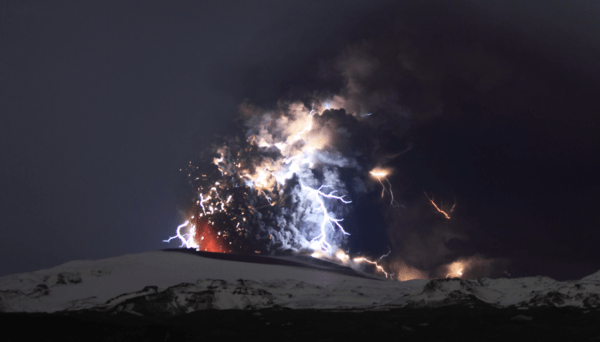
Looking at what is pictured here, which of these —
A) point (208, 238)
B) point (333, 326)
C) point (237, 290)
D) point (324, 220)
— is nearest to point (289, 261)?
point (324, 220)

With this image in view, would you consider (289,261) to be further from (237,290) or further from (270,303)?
(270,303)

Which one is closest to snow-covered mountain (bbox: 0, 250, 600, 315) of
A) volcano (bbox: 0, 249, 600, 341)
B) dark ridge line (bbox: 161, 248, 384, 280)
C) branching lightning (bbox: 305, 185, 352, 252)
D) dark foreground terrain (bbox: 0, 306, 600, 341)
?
volcano (bbox: 0, 249, 600, 341)

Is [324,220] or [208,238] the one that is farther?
[208,238]

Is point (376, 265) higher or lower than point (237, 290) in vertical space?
higher

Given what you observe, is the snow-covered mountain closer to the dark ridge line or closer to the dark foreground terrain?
the dark foreground terrain

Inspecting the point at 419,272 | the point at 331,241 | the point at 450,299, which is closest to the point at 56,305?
the point at 450,299

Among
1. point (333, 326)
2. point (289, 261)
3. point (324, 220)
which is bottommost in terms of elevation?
point (333, 326)
